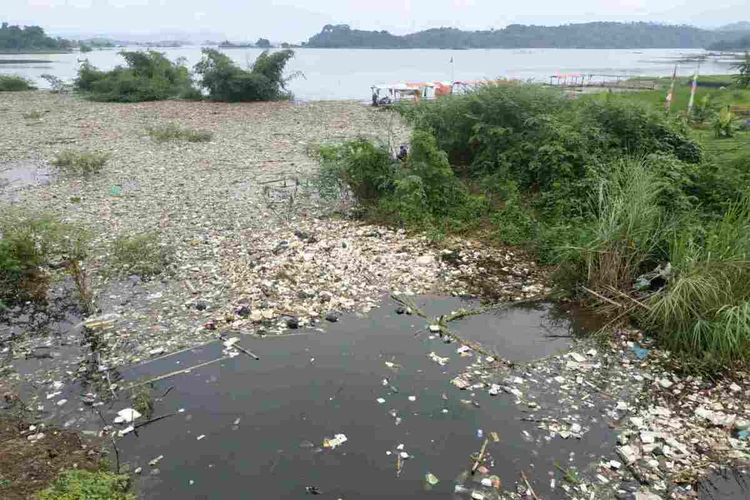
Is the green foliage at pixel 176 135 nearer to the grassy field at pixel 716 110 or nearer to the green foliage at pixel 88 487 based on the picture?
the grassy field at pixel 716 110

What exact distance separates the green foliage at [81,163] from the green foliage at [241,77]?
17.8m

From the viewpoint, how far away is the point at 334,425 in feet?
16.9

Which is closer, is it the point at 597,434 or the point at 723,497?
Result: the point at 723,497

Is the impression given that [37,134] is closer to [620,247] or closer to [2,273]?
[2,273]

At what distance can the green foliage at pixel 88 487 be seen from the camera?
3.99 m

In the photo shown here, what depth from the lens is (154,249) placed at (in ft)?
28.0

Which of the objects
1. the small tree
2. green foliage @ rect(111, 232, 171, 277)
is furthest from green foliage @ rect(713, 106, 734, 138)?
the small tree

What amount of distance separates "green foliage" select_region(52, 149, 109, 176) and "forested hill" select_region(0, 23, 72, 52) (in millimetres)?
97565

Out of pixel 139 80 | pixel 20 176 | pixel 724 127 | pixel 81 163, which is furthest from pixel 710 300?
pixel 139 80

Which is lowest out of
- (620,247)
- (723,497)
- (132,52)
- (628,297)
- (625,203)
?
(723,497)

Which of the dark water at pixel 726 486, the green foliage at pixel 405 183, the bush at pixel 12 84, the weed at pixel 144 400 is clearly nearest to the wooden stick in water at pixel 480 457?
the dark water at pixel 726 486

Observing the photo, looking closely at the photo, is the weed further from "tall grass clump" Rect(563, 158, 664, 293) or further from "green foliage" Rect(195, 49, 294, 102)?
"green foliage" Rect(195, 49, 294, 102)

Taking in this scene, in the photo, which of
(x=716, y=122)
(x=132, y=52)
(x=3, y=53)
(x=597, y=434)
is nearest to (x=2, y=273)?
(x=597, y=434)

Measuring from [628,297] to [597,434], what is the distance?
250 centimetres
